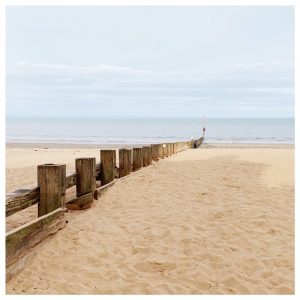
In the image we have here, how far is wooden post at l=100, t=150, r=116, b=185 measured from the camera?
797 centimetres

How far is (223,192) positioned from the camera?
859cm

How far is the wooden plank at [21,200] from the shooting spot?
4.46m

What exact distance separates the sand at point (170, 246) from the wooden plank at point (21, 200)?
1.86 ft

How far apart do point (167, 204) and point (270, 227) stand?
2.12 metres

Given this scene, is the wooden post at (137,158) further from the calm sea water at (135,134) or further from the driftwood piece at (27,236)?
the calm sea water at (135,134)

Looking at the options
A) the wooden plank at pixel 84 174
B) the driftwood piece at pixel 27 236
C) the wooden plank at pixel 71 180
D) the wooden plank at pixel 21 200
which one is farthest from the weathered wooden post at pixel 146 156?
the wooden plank at pixel 21 200

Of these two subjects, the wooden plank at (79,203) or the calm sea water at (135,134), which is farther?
the calm sea water at (135,134)

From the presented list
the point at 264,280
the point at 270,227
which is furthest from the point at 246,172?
the point at 264,280

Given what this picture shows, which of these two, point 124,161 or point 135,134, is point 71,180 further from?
point 135,134

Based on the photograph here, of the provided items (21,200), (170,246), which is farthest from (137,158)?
(21,200)

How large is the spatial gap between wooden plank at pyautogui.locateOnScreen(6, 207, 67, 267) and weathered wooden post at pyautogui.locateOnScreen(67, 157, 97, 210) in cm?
111

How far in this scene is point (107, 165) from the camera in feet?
26.6

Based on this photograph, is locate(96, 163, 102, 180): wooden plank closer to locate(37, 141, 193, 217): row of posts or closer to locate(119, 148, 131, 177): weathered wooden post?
locate(37, 141, 193, 217): row of posts

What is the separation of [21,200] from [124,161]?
16.8ft
